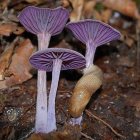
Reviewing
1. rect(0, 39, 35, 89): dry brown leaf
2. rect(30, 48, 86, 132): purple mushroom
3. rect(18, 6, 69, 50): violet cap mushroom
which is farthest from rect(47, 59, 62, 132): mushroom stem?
rect(0, 39, 35, 89): dry brown leaf

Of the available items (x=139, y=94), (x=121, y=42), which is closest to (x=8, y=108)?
(x=139, y=94)

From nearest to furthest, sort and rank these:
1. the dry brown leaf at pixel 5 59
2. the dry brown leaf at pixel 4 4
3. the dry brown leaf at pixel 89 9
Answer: the dry brown leaf at pixel 5 59
the dry brown leaf at pixel 4 4
the dry brown leaf at pixel 89 9

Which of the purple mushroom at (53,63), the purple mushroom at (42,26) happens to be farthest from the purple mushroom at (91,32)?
the purple mushroom at (53,63)

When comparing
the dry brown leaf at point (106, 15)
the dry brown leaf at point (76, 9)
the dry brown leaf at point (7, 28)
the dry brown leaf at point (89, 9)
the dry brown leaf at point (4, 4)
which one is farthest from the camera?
the dry brown leaf at point (106, 15)

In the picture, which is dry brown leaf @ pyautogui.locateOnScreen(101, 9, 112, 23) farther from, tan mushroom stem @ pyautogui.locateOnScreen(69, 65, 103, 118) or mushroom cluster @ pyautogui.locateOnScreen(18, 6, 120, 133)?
tan mushroom stem @ pyautogui.locateOnScreen(69, 65, 103, 118)

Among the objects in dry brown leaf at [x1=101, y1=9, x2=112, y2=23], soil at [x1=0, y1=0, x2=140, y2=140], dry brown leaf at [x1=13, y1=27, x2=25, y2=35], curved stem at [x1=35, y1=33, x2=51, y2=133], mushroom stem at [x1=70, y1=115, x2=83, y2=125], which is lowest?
soil at [x1=0, y1=0, x2=140, y2=140]

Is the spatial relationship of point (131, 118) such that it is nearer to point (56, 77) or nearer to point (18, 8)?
point (56, 77)

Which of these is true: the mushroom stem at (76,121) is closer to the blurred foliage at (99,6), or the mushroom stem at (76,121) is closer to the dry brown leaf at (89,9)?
the dry brown leaf at (89,9)
